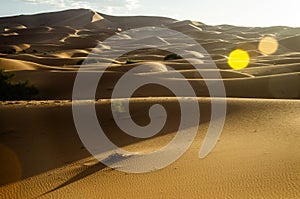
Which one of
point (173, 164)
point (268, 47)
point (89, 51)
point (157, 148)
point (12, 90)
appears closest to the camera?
point (173, 164)

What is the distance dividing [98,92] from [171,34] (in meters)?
89.6

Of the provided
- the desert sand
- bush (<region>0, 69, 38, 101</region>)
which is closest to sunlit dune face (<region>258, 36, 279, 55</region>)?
the desert sand

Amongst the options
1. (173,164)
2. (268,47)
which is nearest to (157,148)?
(173,164)

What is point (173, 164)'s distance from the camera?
9.32m

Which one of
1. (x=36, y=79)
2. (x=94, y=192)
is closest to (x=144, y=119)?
(x=94, y=192)

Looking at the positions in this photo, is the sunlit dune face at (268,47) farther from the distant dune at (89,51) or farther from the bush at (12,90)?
the bush at (12,90)

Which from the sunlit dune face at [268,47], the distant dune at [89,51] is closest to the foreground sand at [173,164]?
the distant dune at [89,51]

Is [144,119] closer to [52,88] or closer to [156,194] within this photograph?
[156,194]

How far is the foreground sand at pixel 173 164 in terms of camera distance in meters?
7.57

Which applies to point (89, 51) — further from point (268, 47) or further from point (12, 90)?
point (12, 90)

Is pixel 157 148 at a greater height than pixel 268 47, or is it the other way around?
pixel 157 148

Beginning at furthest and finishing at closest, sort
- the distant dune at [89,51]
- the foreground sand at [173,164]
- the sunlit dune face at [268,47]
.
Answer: the sunlit dune face at [268,47] → the distant dune at [89,51] → the foreground sand at [173,164]

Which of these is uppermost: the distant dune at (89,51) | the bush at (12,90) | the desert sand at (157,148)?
the desert sand at (157,148)

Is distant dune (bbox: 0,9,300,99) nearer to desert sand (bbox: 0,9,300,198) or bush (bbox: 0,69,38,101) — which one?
desert sand (bbox: 0,9,300,198)
